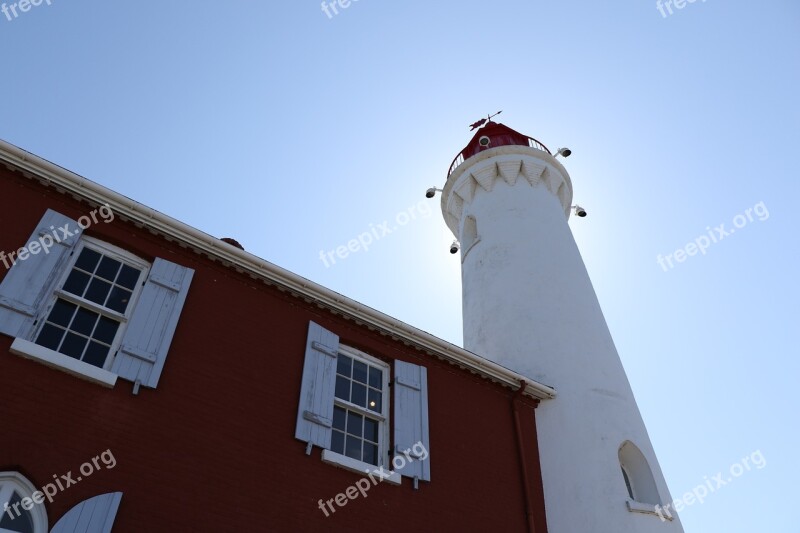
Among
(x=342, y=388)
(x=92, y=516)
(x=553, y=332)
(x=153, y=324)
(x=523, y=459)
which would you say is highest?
(x=553, y=332)

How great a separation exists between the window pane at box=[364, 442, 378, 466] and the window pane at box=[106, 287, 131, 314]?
4.03 m

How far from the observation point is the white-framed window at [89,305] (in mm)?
7562

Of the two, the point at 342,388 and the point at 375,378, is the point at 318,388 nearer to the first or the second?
the point at 342,388

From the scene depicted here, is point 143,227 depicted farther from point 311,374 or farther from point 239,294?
point 311,374

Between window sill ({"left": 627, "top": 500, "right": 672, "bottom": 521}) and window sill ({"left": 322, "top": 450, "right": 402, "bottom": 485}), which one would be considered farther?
window sill ({"left": 627, "top": 500, "right": 672, "bottom": 521})

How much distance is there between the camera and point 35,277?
794cm

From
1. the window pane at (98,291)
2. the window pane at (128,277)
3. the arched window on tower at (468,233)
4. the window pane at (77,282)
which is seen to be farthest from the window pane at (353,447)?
the arched window on tower at (468,233)

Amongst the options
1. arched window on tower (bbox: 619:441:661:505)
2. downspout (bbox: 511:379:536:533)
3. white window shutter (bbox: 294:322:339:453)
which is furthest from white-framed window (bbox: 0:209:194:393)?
arched window on tower (bbox: 619:441:661:505)

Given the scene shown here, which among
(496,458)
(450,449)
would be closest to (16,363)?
(450,449)

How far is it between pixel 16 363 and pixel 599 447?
9507 mm

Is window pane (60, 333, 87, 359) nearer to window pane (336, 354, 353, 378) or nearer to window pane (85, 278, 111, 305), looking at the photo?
window pane (85, 278, 111, 305)

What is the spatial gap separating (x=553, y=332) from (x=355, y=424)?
5594mm

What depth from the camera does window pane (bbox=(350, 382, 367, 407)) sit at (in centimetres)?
1002

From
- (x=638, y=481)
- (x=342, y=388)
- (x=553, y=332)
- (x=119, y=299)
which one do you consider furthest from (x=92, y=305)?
(x=638, y=481)
